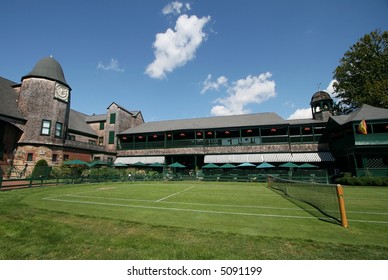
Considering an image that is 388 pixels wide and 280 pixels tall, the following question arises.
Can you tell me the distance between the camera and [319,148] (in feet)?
96.4

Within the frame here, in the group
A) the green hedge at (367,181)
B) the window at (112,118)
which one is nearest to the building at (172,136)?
the window at (112,118)

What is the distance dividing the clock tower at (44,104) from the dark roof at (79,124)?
5.70 m

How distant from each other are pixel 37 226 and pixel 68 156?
27.4m

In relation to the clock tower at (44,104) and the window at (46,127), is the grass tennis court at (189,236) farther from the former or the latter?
the window at (46,127)

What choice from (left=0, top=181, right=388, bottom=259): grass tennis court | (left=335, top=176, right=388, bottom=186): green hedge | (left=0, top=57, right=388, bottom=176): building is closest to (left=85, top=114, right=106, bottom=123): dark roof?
(left=0, top=57, right=388, bottom=176): building

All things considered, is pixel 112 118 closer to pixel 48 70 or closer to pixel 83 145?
pixel 83 145

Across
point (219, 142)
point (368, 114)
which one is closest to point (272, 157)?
point (219, 142)

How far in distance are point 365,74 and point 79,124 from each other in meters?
53.5

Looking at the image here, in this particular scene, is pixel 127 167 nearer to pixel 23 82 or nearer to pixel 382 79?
pixel 23 82

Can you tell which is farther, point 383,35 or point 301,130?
point 383,35

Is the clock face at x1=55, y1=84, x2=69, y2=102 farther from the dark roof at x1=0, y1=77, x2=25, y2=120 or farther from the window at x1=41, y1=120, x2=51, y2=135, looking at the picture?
the dark roof at x1=0, y1=77, x2=25, y2=120

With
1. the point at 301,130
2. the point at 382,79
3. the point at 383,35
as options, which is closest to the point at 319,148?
the point at 301,130

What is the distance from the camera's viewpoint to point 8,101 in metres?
26.1

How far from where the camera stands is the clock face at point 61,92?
28844 mm
